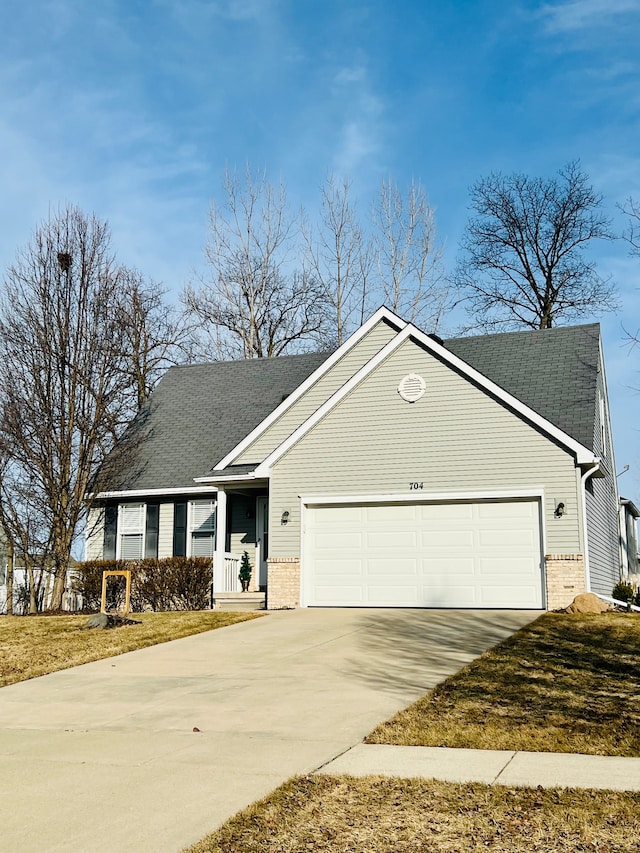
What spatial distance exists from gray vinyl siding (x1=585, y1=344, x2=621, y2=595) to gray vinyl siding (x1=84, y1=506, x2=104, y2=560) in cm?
1287

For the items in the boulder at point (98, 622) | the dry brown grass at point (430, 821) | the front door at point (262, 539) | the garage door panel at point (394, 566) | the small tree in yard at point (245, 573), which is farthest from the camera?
the front door at point (262, 539)

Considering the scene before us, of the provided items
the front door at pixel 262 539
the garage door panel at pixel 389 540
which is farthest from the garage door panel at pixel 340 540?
the front door at pixel 262 539

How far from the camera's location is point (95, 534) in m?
24.2

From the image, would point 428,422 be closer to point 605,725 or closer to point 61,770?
point 605,725

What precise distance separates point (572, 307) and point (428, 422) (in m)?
21.7

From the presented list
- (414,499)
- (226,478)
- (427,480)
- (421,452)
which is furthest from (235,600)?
(421,452)

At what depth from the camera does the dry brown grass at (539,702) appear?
745 cm

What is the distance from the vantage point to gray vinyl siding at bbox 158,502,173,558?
23.1 metres

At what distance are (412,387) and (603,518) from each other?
6486 millimetres

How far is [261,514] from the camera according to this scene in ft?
71.9

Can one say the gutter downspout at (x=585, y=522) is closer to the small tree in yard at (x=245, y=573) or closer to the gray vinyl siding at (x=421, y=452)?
the gray vinyl siding at (x=421, y=452)

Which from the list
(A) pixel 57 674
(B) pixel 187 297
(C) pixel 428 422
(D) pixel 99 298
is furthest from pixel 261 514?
(B) pixel 187 297

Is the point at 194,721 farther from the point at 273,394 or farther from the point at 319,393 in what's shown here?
the point at 273,394

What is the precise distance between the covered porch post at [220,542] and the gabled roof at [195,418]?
2.04 meters
